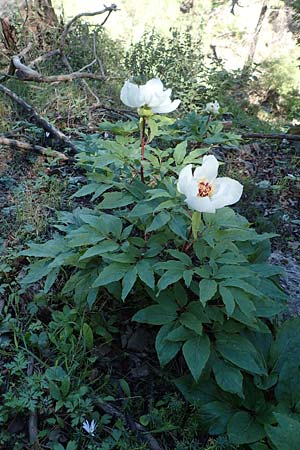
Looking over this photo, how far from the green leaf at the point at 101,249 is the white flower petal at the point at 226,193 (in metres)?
0.44

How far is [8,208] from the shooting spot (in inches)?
102

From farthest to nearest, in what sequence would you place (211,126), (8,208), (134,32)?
(134,32) → (211,126) → (8,208)

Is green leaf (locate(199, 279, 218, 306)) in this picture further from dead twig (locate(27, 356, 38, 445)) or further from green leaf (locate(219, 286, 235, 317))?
dead twig (locate(27, 356, 38, 445))

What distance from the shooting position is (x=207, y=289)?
1.48m

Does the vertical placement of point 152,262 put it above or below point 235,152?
above

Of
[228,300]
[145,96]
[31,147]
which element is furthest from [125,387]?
[31,147]

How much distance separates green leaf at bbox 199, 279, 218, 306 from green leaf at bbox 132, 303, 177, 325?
0.22 meters

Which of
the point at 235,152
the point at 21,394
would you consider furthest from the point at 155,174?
the point at 235,152

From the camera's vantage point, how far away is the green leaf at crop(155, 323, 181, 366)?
5.16ft

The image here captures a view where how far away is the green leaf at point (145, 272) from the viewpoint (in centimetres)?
155

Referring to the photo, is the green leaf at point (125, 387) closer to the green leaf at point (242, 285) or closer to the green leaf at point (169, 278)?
the green leaf at point (169, 278)

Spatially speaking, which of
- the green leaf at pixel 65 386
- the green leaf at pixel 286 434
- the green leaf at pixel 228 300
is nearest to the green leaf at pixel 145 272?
the green leaf at pixel 228 300

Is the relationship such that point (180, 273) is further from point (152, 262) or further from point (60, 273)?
point (60, 273)

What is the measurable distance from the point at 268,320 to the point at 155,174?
90cm
